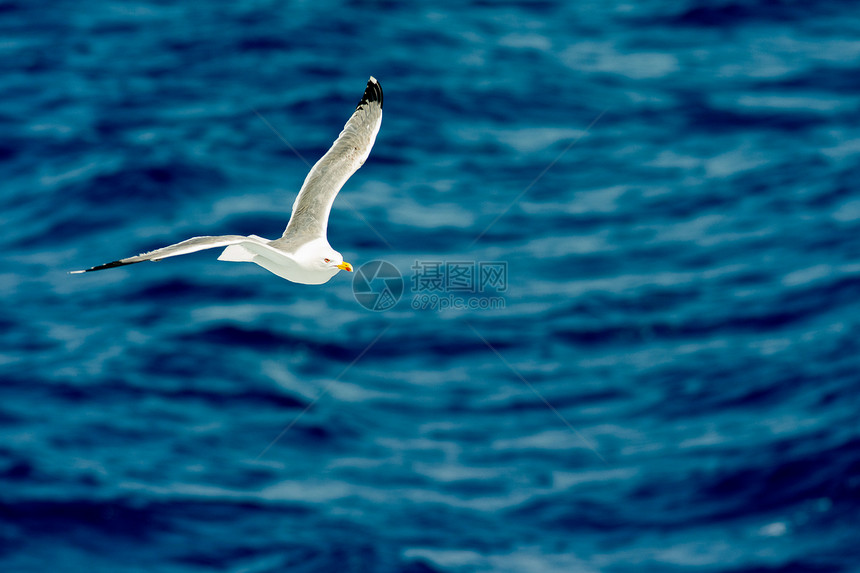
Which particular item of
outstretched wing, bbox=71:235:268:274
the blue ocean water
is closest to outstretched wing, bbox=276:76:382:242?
outstretched wing, bbox=71:235:268:274

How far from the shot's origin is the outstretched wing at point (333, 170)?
962cm

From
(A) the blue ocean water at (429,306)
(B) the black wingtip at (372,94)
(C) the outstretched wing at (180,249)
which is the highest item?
(C) the outstretched wing at (180,249)

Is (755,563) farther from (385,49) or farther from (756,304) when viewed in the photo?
(385,49)

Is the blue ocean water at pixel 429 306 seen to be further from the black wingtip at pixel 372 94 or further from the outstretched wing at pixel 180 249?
the outstretched wing at pixel 180 249

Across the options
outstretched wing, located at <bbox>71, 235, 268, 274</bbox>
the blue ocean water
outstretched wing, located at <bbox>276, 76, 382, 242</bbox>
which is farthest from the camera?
the blue ocean water

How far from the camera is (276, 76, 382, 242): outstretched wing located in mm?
9617

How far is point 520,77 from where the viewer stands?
34.8 meters

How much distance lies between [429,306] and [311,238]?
2086 cm

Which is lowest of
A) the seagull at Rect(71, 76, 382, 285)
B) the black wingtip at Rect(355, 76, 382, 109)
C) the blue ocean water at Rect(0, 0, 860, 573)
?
the blue ocean water at Rect(0, 0, 860, 573)

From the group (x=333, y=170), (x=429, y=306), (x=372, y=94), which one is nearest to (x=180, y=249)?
(x=333, y=170)

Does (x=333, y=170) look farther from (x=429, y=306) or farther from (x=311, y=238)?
(x=429, y=306)

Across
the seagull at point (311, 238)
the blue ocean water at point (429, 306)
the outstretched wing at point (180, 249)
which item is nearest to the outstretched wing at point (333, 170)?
the seagull at point (311, 238)

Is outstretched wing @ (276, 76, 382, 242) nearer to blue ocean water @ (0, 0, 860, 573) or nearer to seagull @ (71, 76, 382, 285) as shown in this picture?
seagull @ (71, 76, 382, 285)

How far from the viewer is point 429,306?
98.5ft
